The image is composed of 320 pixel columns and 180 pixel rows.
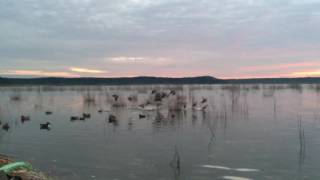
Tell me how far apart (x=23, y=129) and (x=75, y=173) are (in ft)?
31.4

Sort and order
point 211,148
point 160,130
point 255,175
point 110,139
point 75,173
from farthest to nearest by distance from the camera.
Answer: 1. point 160,130
2. point 110,139
3. point 211,148
4. point 75,173
5. point 255,175

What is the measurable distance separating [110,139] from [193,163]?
17.2ft

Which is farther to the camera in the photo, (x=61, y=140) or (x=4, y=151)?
(x=61, y=140)

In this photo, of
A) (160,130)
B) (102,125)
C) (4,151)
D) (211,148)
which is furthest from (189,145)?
(102,125)

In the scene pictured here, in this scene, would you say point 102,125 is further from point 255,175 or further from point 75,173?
point 255,175

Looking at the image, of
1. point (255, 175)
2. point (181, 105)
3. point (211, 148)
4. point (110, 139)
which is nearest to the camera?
point (255, 175)

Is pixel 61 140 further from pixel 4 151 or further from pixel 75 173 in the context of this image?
pixel 75 173

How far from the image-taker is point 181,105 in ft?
98.7

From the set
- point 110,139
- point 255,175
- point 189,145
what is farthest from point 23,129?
point 255,175

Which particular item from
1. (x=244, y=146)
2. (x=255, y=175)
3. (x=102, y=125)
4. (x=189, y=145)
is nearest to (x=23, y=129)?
(x=102, y=125)

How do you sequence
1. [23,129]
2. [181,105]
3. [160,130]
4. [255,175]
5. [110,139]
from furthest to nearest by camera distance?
1. [181,105]
2. [23,129]
3. [160,130]
4. [110,139]
5. [255,175]

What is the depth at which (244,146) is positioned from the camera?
14734 millimetres

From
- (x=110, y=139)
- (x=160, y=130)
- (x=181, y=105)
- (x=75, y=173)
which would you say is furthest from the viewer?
(x=181, y=105)

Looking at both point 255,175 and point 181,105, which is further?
point 181,105
